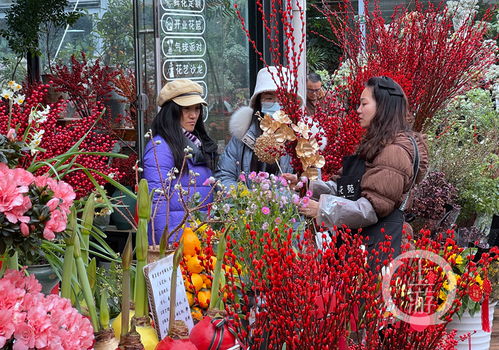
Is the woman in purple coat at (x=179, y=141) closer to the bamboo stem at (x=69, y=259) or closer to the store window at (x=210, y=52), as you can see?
the store window at (x=210, y=52)

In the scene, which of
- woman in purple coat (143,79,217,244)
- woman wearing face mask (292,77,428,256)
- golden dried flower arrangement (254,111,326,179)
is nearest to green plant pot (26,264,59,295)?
golden dried flower arrangement (254,111,326,179)

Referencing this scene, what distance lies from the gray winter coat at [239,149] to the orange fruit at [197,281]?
181 centimetres

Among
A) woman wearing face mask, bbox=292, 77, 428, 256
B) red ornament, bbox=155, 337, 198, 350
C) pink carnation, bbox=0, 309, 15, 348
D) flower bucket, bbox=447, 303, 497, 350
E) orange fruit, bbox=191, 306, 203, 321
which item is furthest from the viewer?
flower bucket, bbox=447, 303, 497, 350

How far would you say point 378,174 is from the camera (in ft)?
9.82

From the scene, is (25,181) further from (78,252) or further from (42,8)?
(42,8)

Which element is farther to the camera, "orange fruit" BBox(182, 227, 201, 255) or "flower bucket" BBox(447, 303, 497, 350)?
"flower bucket" BBox(447, 303, 497, 350)

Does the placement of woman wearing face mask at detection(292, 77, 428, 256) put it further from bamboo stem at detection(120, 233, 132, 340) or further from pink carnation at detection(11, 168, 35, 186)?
pink carnation at detection(11, 168, 35, 186)

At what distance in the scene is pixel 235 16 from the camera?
217 inches

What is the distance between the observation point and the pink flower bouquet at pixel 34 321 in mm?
1110

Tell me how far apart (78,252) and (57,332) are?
23cm

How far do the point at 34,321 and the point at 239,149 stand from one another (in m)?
2.55

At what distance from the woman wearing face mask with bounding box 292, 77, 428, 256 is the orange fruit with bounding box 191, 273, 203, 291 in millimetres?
1099

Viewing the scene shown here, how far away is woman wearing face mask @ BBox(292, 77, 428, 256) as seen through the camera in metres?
2.97

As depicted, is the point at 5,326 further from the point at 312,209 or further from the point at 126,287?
the point at 312,209
